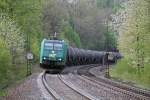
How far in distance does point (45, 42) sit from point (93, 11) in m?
101

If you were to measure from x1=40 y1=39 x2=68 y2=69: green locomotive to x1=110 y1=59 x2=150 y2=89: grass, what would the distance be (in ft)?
19.4

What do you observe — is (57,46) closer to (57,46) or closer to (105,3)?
(57,46)

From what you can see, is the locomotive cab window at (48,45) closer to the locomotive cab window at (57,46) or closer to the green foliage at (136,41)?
the locomotive cab window at (57,46)

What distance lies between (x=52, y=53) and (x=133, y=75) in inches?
345

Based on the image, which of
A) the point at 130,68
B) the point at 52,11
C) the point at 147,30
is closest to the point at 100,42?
the point at 52,11

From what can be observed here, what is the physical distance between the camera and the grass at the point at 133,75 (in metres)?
34.9

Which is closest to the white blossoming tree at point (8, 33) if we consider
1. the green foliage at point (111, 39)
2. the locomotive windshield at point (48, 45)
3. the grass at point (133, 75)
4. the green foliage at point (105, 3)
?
the locomotive windshield at point (48, 45)

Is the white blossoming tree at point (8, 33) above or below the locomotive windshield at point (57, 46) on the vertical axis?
above

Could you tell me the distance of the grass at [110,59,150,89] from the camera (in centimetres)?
3485

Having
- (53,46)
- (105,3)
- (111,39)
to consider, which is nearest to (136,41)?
(53,46)

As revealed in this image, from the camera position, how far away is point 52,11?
9719cm

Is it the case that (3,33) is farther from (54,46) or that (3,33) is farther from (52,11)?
(52,11)

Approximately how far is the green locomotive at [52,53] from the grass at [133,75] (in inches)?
233

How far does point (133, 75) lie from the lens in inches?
1714
